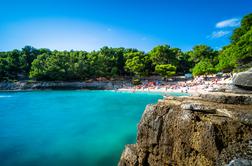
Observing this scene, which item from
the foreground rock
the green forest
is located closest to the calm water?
the foreground rock

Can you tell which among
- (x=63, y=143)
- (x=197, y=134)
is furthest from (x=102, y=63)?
(x=197, y=134)

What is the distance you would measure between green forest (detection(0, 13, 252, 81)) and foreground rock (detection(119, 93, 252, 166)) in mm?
34308

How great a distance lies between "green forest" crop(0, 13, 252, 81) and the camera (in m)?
43.1

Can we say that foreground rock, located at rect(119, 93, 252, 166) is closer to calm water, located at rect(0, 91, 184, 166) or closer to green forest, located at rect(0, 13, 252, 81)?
calm water, located at rect(0, 91, 184, 166)

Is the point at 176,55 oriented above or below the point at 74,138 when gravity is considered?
above

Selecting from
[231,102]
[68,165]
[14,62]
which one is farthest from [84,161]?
[14,62]

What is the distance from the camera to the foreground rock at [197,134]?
2.79 meters

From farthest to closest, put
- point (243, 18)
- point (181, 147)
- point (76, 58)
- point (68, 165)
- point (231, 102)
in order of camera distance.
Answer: point (76, 58) < point (243, 18) < point (68, 165) < point (231, 102) < point (181, 147)

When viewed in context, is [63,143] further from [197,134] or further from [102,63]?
[102,63]

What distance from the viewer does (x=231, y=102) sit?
157 inches

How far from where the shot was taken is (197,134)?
3.24 meters

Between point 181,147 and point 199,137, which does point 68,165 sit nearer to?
point 181,147

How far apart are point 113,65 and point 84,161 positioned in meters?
43.5

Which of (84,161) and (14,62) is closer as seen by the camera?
(84,161)
